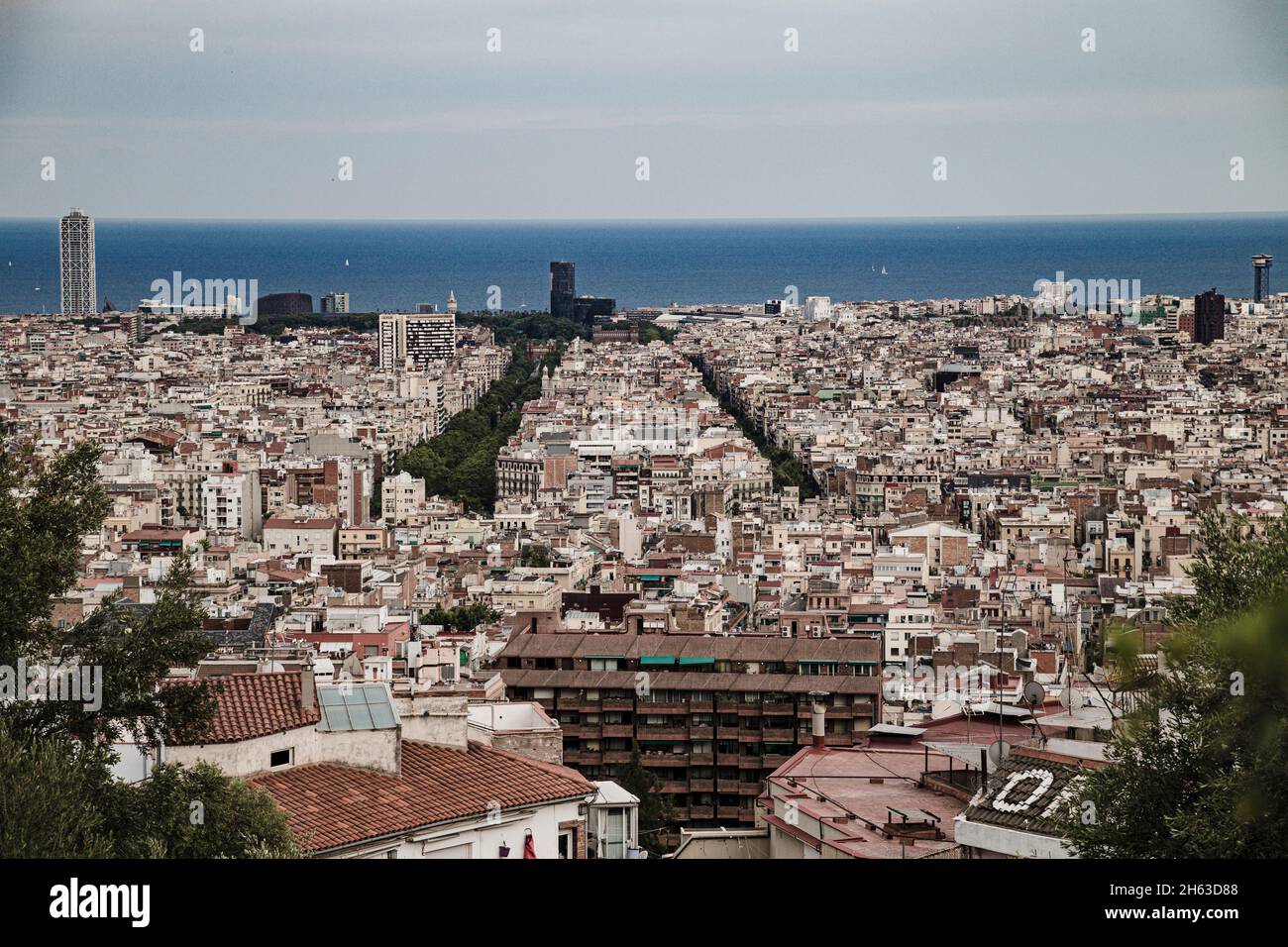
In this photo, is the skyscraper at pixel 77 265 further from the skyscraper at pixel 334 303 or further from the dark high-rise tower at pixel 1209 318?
the dark high-rise tower at pixel 1209 318

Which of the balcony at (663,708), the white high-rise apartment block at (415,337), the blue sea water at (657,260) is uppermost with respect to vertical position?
the blue sea water at (657,260)

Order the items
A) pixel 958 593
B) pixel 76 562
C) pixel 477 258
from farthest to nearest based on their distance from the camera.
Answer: pixel 477 258 < pixel 958 593 < pixel 76 562

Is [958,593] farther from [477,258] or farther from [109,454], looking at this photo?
[477,258]

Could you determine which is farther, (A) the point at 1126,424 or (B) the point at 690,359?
(B) the point at 690,359

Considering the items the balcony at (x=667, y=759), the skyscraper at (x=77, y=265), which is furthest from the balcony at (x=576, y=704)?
the skyscraper at (x=77, y=265)

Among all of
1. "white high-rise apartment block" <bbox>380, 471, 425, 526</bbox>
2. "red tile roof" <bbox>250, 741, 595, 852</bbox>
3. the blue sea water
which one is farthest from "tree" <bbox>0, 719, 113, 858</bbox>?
the blue sea water
